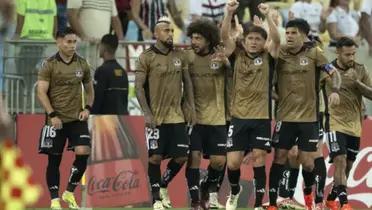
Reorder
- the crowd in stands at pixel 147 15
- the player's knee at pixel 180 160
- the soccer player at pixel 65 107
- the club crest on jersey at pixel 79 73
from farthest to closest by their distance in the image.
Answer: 1. the crowd in stands at pixel 147 15
2. the club crest on jersey at pixel 79 73
3. the soccer player at pixel 65 107
4. the player's knee at pixel 180 160

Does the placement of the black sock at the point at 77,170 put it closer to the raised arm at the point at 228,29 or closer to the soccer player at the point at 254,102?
the soccer player at the point at 254,102

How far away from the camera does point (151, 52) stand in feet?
57.0

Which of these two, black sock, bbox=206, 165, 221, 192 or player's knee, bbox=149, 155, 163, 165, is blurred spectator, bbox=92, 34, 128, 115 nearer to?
black sock, bbox=206, 165, 221, 192

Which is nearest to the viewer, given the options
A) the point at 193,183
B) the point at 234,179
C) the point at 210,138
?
the point at 234,179

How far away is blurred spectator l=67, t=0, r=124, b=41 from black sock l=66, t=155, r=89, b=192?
11.2ft

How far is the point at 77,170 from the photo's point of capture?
18.1m

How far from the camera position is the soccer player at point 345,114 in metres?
17.8

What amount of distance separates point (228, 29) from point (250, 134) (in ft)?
4.82

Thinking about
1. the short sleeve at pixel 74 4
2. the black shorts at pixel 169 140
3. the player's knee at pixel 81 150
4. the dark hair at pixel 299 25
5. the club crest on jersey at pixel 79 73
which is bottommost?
the player's knee at pixel 81 150

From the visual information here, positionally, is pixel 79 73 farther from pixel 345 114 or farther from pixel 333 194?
pixel 333 194

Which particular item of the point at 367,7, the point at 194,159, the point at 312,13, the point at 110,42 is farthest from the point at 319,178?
the point at 367,7

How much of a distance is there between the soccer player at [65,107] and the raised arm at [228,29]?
7.06 ft

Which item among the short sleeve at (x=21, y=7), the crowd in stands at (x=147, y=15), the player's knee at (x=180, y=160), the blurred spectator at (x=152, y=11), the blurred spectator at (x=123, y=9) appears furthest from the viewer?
the blurred spectator at (x=152, y=11)

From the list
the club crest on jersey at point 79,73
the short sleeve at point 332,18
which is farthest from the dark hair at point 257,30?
the short sleeve at point 332,18
